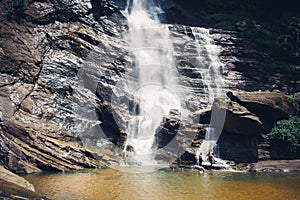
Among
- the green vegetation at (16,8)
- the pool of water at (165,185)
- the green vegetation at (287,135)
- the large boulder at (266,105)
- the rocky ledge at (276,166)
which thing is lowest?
the pool of water at (165,185)

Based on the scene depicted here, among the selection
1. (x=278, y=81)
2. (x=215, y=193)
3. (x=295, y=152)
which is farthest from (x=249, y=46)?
(x=215, y=193)

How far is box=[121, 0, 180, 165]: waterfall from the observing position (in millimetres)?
21641

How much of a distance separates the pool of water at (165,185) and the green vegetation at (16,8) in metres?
13.4

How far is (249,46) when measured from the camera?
26.4 m

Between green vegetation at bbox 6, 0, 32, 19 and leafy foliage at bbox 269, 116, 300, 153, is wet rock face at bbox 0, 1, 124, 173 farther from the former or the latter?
leafy foliage at bbox 269, 116, 300, 153

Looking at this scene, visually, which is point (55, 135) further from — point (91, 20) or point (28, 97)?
point (91, 20)

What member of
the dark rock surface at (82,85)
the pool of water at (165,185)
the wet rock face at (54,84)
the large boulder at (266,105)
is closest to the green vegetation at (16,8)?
the dark rock surface at (82,85)

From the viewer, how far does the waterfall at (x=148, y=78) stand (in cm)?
2164

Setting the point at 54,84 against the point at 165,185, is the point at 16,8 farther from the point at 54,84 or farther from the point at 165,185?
the point at 165,185

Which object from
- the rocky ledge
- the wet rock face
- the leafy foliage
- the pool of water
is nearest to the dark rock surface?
the wet rock face

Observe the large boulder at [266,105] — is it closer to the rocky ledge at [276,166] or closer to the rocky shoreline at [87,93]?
the rocky shoreline at [87,93]

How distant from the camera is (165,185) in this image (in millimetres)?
14203

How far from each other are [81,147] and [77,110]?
10.0ft

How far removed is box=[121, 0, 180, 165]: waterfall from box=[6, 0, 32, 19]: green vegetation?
7.77 metres
